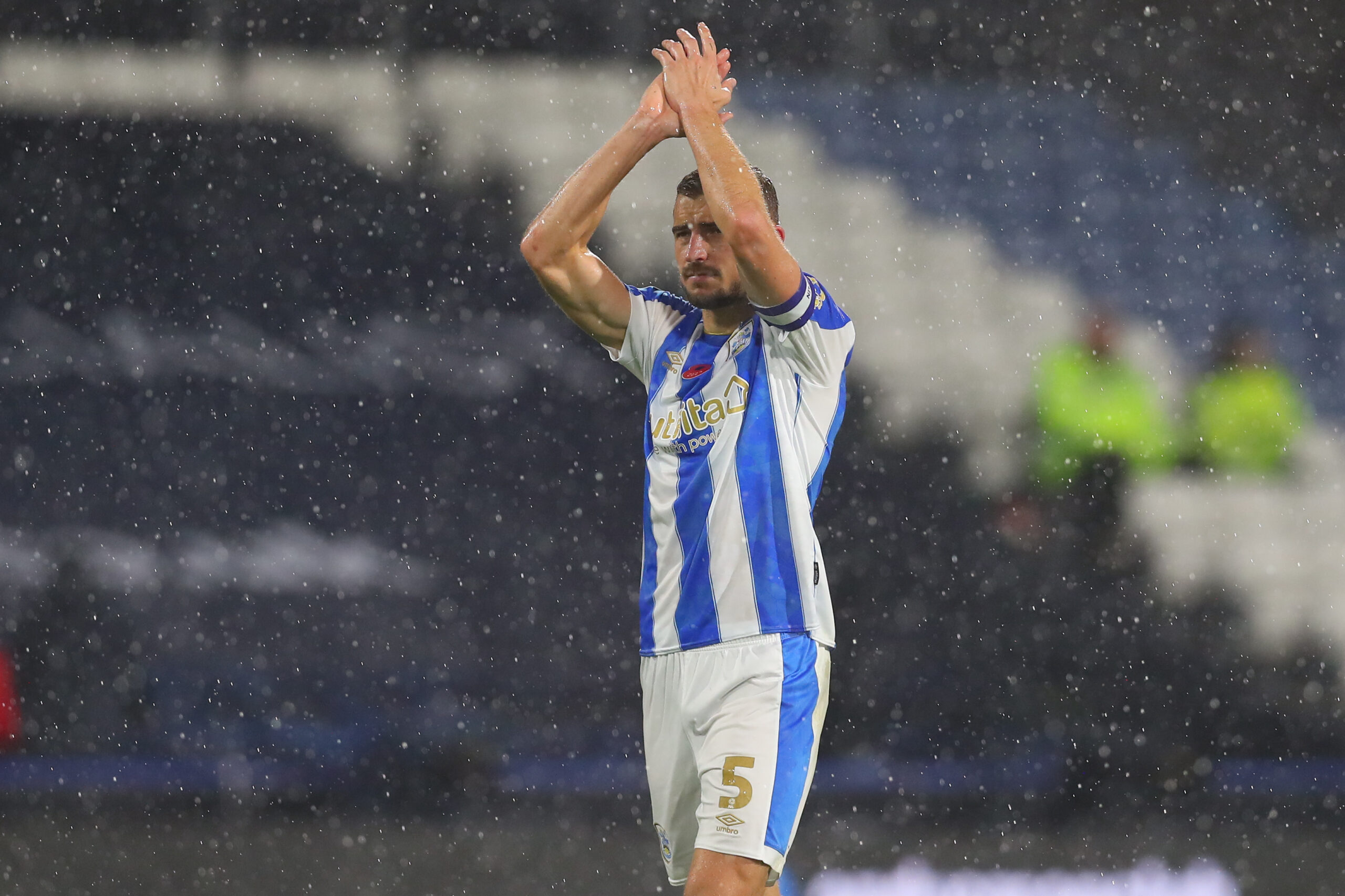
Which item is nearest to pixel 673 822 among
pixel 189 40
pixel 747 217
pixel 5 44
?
pixel 747 217

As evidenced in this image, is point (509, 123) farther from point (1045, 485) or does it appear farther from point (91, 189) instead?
point (1045, 485)

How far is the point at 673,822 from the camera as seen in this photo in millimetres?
2342

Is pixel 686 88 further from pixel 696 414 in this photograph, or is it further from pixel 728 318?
pixel 696 414

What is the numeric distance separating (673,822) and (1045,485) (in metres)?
2.66

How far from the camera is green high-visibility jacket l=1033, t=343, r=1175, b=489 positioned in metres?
4.62

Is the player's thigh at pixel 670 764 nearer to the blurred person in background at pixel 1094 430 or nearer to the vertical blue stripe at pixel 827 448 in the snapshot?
the vertical blue stripe at pixel 827 448

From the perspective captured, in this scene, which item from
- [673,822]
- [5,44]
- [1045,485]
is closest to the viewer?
[673,822]

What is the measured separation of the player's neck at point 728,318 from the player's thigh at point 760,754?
1.96ft

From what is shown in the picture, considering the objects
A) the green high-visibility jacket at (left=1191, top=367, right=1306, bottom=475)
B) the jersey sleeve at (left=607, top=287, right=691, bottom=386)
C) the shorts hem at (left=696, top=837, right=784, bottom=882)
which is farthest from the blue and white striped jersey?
the green high-visibility jacket at (left=1191, top=367, right=1306, bottom=475)

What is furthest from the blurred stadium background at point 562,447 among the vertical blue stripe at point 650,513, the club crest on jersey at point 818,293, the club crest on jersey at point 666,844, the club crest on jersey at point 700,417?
the club crest on jersey at point 818,293

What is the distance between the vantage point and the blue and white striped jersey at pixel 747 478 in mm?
2227

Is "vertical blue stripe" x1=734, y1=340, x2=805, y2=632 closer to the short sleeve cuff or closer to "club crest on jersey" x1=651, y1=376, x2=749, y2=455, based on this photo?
"club crest on jersey" x1=651, y1=376, x2=749, y2=455

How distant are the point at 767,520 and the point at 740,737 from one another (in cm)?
37

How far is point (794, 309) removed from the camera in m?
2.18
